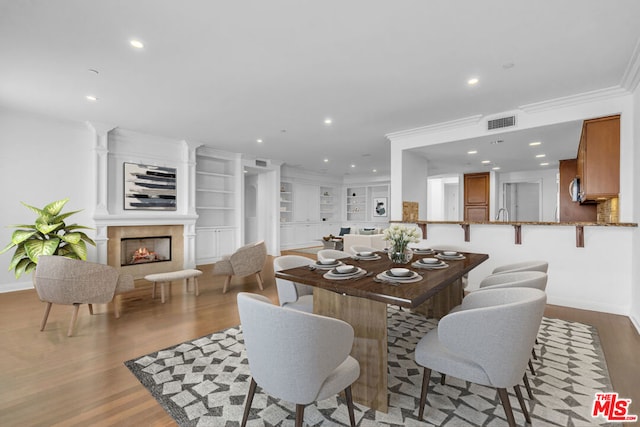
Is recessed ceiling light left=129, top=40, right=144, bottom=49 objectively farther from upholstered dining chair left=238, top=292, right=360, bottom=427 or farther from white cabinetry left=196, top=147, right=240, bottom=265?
white cabinetry left=196, top=147, right=240, bottom=265

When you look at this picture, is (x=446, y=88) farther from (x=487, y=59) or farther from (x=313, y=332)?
(x=313, y=332)

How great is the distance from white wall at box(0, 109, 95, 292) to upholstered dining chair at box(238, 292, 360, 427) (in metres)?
5.13

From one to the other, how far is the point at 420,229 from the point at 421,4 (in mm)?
3677

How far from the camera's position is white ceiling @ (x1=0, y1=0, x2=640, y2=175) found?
2.24 meters

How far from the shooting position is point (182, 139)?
604cm

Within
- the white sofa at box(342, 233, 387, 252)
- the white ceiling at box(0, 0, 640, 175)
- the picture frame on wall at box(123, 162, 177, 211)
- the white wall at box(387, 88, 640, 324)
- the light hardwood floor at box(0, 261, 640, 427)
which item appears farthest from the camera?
the white sofa at box(342, 233, 387, 252)

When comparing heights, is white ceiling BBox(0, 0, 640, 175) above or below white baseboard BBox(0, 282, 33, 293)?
above

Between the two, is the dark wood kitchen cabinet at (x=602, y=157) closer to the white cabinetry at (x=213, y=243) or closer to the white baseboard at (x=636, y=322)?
the white baseboard at (x=636, y=322)

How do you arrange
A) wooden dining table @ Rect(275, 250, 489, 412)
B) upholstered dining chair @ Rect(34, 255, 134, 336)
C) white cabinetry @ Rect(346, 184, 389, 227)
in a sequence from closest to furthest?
wooden dining table @ Rect(275, 250, 489, 412)
upholstered dining chair @ Rect(34, 255, 134, 336)
white cabinetry @ Rect(346, 184, 389, 227)

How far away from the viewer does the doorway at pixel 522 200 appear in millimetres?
8664

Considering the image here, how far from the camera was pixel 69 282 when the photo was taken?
Answer: 3039 mm

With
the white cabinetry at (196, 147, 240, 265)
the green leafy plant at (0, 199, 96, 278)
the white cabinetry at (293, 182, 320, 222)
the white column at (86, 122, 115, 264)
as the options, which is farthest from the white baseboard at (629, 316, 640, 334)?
the white cabinetry at (293, 182, 320, 222)

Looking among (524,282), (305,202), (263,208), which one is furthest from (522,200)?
(524,282)

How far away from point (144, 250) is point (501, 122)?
6580 millimetres
